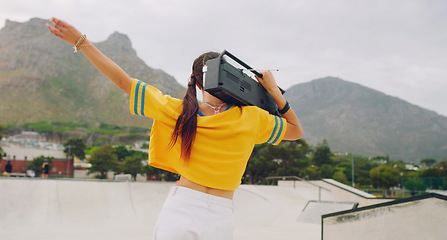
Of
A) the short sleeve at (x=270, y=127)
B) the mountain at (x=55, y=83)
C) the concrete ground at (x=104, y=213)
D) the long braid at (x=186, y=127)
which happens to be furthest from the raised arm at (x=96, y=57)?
the mountain at (x=55, y=83)

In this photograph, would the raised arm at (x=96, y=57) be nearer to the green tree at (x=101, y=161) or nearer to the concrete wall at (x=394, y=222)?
the concrete wall at (x=394, y=222)

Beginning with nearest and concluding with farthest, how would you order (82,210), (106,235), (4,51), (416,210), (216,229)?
(216,229), (416,210), (106,235), (82,210), (4,51)

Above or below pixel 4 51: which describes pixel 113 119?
below

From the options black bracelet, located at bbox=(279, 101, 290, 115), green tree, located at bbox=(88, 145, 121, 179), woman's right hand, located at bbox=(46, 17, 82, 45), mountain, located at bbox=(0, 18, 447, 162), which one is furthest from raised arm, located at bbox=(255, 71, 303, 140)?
mountain, located at bbox=(0, 18, 447, 162)

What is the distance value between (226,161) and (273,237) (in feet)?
24.9

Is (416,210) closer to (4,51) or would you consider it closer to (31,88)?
(31,88)

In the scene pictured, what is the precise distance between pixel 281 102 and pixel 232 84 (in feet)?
1.70

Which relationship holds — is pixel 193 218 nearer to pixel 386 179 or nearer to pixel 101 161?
pixel 386 179

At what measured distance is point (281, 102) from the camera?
2035 millimetres

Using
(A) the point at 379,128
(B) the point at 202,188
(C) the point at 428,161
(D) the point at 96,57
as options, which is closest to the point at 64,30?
(D) the point at 96,57

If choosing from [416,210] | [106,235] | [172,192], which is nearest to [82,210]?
[106,235]

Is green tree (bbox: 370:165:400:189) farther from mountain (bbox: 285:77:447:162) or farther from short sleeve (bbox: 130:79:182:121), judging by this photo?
mountain (bbox: 285:77:447:162)

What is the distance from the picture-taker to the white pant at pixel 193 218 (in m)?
1.50

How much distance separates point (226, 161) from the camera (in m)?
1.67
